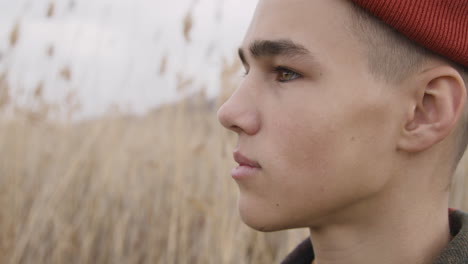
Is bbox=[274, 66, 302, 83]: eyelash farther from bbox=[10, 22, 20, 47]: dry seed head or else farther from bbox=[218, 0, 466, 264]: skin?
bbox=[10, 22, 20, 47]: dry seed head

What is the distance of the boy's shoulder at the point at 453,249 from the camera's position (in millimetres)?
958

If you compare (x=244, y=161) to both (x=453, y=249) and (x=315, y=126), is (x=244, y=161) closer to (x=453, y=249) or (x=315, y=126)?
(x=315, y=126)

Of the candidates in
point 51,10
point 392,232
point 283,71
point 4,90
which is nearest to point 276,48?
point 283,71

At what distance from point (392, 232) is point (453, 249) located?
0.39ft

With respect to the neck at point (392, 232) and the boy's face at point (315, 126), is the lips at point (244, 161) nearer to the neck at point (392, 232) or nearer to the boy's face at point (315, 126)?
the boy's face at point (315, 126)

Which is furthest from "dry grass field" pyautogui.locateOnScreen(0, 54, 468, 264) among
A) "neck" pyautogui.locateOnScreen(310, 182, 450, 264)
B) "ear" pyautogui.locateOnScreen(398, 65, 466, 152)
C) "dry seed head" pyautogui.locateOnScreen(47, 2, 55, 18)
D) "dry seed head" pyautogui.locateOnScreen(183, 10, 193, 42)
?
"ear" pyautogui.locateOnScreen(398, 65, 466, 152)

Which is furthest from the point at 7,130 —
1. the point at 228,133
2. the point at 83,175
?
the point at 228,133

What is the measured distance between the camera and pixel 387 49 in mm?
1016

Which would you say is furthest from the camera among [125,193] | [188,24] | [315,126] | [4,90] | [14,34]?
[125,193]

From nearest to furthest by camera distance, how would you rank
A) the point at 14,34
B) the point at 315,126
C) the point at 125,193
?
the point at 315,126 → the point at 14,34 → the point at 125,193

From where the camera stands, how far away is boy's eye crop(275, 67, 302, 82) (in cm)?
102

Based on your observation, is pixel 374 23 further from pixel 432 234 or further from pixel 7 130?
pixel 7 130

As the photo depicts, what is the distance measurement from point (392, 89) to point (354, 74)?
9 cm

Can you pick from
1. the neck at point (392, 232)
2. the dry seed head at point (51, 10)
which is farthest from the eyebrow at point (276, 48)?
the dry seed head at point (51, 10)
